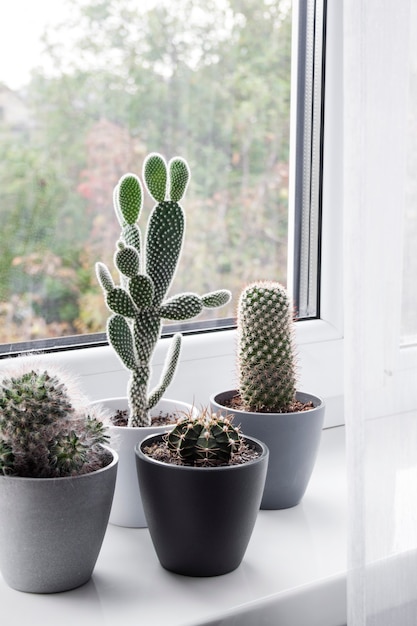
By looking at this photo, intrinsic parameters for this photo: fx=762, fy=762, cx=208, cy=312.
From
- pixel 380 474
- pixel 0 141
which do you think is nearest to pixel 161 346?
pixel 0 141

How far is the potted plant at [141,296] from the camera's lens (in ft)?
2.75

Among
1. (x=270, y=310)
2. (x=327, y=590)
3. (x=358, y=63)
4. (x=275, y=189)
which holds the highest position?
(x=358, y=63)

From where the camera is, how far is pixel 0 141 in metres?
1.02

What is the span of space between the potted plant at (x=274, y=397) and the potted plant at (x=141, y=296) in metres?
0.07

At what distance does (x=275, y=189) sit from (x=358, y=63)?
2.24 ft

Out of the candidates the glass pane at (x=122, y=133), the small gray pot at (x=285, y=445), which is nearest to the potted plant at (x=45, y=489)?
the small gray pot at (x=285, y=445)

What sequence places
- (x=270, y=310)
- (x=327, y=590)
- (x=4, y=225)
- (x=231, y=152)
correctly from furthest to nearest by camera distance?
(x=231, y=152) → (x=4, y=225) → (x=270, y=310) → (x=327, y=590)

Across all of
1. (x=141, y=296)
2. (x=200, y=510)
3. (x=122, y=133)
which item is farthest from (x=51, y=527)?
(x=122, y=133)

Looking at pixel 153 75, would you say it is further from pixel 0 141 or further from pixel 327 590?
pixel 327 590

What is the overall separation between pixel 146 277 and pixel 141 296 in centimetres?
2

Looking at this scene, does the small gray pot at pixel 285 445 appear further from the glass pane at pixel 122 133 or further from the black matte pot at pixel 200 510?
the glass pane at pixel 122 133

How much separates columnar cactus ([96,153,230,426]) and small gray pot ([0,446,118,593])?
0.52 feet

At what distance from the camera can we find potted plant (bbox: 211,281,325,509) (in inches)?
35.9

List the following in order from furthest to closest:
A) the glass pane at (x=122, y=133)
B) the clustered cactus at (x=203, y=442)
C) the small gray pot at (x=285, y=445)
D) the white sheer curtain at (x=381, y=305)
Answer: the glass pane at (x=122, y=133) < the small gray pot at (x=285, y=445) < the clustered cactus at (x=203, y=442) < the white sheer curtain at (x=381, y=305)
